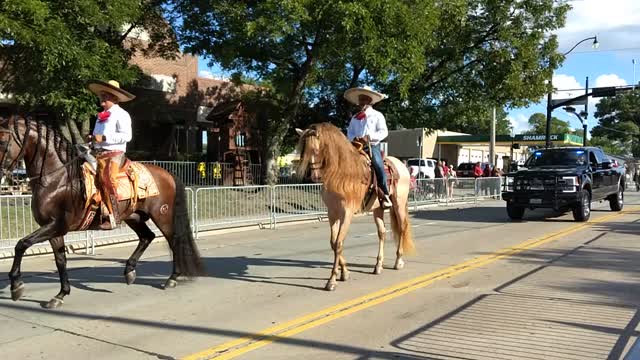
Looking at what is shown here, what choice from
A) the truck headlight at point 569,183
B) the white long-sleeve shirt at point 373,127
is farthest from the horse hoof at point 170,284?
the truck headlight at point 569,183

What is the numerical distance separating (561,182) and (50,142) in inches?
553

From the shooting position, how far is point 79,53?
1659cm

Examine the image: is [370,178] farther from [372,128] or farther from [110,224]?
[110,224]

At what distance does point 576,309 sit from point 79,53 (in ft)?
47.2

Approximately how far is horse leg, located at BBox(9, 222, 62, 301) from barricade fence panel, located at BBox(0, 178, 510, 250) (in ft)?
14.1

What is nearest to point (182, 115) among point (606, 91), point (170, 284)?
point (606, 91)

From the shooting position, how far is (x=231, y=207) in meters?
15.6

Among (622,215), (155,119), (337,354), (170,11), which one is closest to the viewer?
(337,354)

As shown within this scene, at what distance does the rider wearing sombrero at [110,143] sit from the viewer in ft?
24.9

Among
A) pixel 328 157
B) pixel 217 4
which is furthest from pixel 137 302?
pixel 217 4

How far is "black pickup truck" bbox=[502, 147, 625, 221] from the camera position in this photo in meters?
17.1

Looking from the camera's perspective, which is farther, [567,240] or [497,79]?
[497,79]

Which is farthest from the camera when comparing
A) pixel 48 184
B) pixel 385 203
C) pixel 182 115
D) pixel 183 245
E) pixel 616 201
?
pixel 182 115

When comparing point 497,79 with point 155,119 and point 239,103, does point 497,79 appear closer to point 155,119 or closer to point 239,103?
point 239,103
